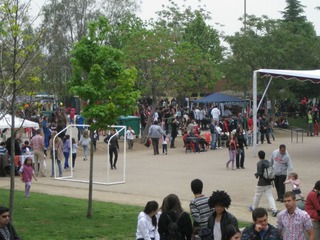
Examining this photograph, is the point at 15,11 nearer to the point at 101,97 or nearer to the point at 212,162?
the point at 101,97

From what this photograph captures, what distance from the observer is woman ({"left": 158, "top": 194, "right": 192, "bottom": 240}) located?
8797 millimetres

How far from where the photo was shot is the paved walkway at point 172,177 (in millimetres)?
18859

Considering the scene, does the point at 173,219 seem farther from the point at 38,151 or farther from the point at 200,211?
the point at 38,151

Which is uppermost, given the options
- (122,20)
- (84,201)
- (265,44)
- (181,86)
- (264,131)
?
(122,20)

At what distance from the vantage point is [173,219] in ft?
29.1

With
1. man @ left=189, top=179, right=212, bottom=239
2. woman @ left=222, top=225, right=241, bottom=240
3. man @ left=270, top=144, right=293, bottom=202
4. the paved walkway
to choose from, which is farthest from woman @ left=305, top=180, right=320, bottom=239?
man @ left=270, top=144, right=293, bottom=202

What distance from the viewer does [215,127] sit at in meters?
34.1

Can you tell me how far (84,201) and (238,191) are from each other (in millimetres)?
4582

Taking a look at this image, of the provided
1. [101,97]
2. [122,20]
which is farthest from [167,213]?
[122,20]

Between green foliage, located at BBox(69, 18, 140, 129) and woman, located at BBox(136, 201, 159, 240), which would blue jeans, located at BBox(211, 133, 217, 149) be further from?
woman, located at BBox(136, 201, 159, 240)

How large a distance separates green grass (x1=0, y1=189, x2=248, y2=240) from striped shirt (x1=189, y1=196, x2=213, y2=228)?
372cm

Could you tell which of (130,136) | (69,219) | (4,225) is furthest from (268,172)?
(130,136)

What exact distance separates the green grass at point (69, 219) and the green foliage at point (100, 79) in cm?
212

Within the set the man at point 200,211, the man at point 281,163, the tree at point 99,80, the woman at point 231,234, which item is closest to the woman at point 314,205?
the man at point 200,211
